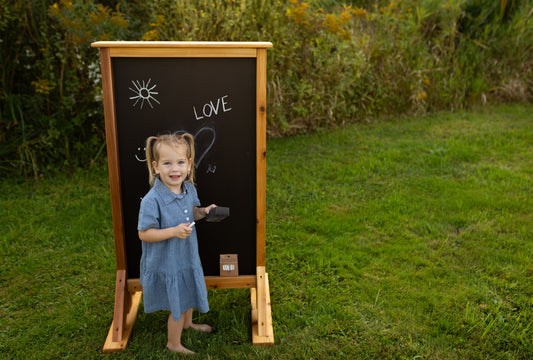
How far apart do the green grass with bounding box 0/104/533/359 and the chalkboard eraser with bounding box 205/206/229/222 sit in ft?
2.56

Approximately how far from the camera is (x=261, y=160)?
2.72 meters

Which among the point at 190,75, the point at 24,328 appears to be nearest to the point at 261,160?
the point at 190,75

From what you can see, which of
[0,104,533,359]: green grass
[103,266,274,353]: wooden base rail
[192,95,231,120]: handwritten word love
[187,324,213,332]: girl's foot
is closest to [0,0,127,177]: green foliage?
[0,104,533,359]: green grass

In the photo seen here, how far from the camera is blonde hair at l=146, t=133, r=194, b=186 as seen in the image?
7.97 ft

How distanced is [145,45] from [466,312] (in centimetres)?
256

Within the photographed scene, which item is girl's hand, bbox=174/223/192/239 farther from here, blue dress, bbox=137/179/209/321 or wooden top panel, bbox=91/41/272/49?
wooden top panel, bbox=91/41/272/49

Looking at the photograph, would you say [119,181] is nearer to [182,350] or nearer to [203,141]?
[203,141]

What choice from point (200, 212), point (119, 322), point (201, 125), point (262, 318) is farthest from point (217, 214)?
Result: point (119, 322)

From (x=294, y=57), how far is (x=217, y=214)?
443 centimetres

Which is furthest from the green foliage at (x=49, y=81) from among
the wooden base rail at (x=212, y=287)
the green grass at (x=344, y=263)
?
the wooden base rail at (x=212, y=287)

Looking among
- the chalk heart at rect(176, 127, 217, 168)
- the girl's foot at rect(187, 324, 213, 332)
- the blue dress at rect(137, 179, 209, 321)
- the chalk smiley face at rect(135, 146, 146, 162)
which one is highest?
the chalk heart at rect(176, 127, 217, 168)

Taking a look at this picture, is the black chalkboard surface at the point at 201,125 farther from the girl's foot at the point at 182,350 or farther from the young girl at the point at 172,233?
the girl's foot at the point at 182,350

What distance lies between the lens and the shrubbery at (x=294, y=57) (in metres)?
5.22

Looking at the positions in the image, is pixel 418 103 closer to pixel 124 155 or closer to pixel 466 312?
pixel 466 312
